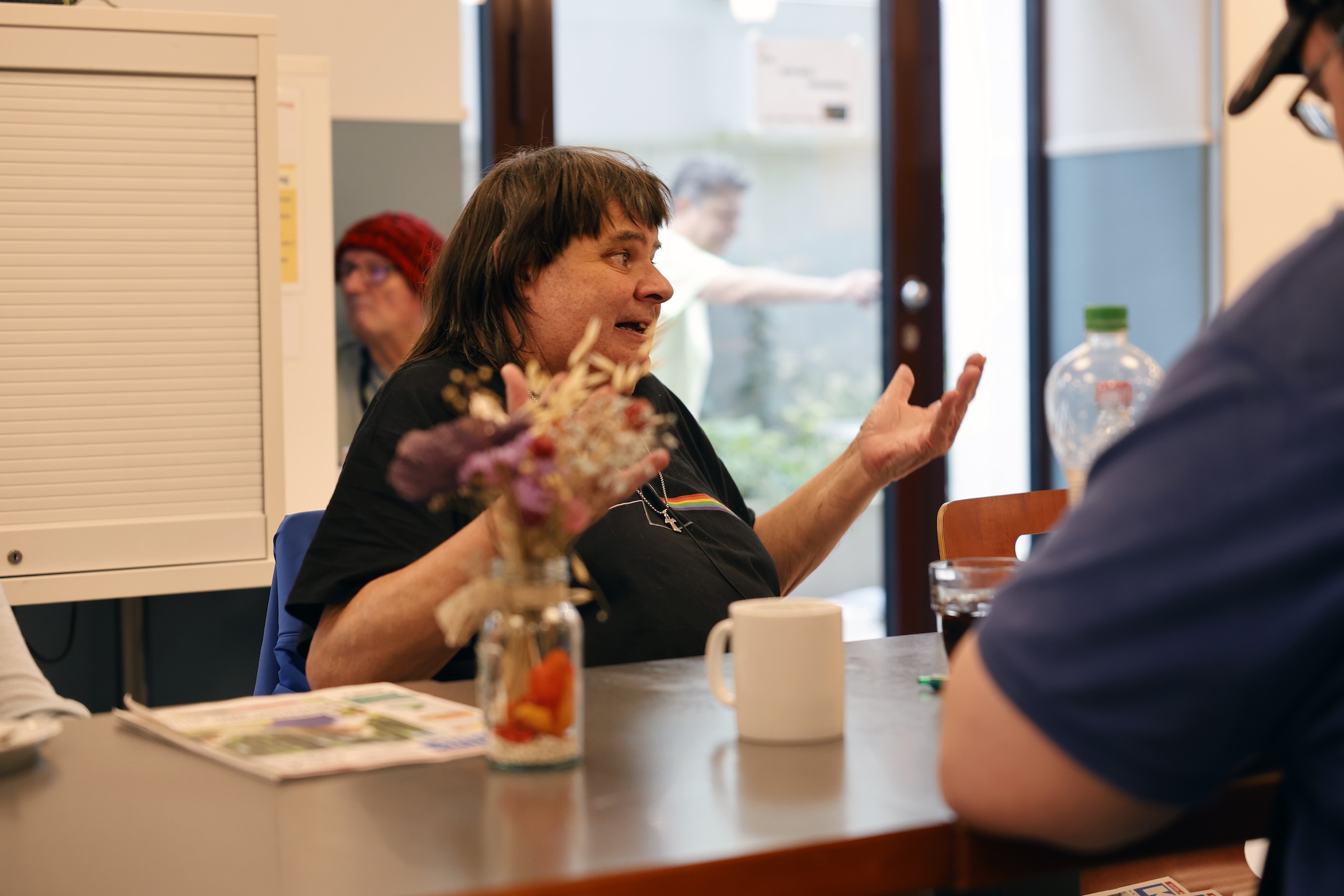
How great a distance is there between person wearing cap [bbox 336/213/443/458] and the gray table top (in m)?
1.73

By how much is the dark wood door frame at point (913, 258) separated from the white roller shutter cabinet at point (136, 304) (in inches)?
84.5

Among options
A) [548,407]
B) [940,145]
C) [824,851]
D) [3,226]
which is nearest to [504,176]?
[548,407]

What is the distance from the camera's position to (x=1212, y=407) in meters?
0.64

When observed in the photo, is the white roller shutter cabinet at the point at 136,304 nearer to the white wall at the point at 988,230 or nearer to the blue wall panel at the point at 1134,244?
the white wall at the point at 988,230

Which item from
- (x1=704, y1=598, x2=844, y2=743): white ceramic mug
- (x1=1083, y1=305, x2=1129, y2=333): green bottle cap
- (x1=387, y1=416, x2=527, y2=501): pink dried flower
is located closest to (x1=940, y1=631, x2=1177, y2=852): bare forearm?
(x1=704, y1=598, x2=844, y2=743): white ceramic mug

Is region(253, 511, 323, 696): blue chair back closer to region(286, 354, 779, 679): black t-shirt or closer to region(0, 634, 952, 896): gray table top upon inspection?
region(286, 354, 779, 679): black t-shirt

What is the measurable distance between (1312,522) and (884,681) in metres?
0.52

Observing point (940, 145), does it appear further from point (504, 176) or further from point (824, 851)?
point (824, 851)

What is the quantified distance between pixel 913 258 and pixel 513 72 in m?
1.29

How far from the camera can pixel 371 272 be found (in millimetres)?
2684

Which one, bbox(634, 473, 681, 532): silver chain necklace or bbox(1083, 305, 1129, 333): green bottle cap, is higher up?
bbox(1083, 305, 1129, 333): green bottle cap

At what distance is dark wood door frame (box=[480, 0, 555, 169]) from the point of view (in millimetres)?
3336

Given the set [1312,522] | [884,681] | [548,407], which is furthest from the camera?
[884,681]

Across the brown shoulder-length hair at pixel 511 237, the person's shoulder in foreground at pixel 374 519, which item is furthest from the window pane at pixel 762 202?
the person's shoulder in foreground at pixel 374 519
